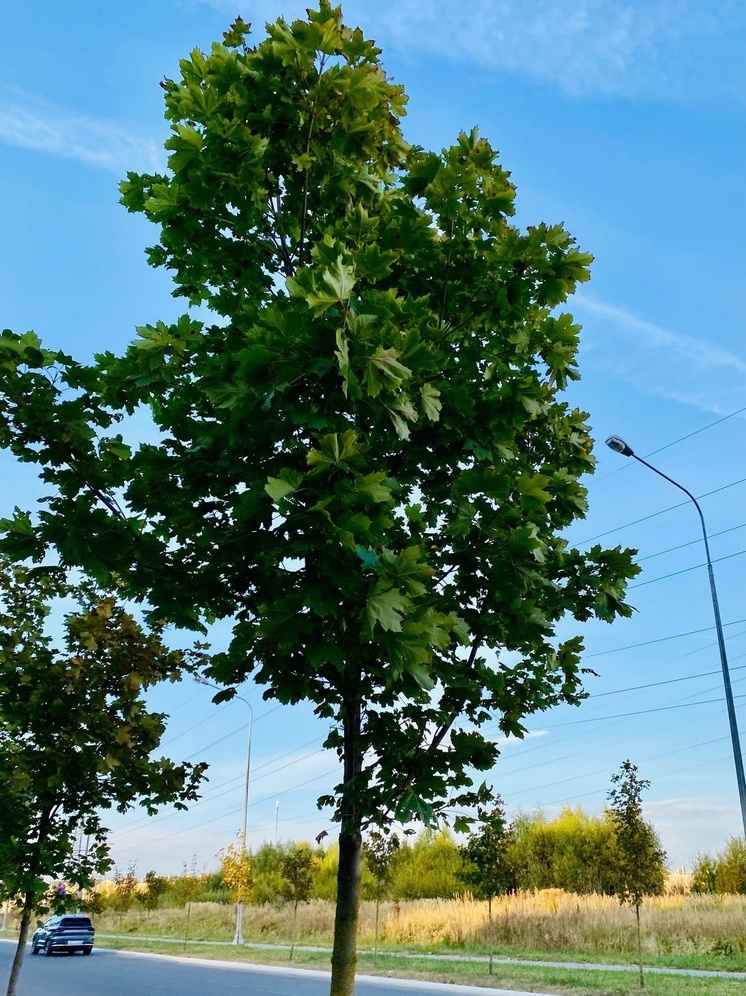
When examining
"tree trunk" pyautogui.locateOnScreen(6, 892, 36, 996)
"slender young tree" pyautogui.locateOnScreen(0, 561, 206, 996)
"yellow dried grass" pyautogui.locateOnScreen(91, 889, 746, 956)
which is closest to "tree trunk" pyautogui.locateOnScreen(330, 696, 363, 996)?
"slender young tree" pyautogui.locateOnScreen(0, 561, 206, 996)

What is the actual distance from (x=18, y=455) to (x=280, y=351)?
1763 mm

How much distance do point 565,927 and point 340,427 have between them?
27.3 m

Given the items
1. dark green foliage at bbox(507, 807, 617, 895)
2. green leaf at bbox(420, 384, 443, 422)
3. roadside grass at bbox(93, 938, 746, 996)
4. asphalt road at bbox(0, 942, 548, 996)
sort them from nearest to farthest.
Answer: green leaf at bbox(420, 384, 443, 422), roadside grass at bbox(93, 938, 746, 996), asphalt road at bbox(0, 942, 548, 996), dark green foliage at bbox(507, 807, 617, 895)

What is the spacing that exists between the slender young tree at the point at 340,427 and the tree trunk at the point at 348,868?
0.07 feet

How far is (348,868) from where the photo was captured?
5.18m

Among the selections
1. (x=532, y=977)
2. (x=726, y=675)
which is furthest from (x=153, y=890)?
(x=726, y=675)

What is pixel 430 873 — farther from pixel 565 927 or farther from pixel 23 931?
pixel 23 931

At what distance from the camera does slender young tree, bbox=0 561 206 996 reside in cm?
991

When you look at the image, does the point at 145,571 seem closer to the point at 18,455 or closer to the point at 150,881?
the point at 18,455

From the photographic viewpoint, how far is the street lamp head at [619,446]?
18938 mm

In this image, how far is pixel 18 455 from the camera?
4.65m

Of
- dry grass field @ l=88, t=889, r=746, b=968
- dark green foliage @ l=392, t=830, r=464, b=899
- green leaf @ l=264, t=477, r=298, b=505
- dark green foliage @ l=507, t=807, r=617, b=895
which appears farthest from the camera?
dark green foliage @ l=392, t=830, r=464, b=899

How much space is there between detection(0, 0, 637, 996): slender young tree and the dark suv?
3783 centimetres

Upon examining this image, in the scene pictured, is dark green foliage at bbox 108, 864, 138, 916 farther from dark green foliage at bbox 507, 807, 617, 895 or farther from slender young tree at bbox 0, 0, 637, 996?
slender young tree at bbox 0, 0, 637, 996
